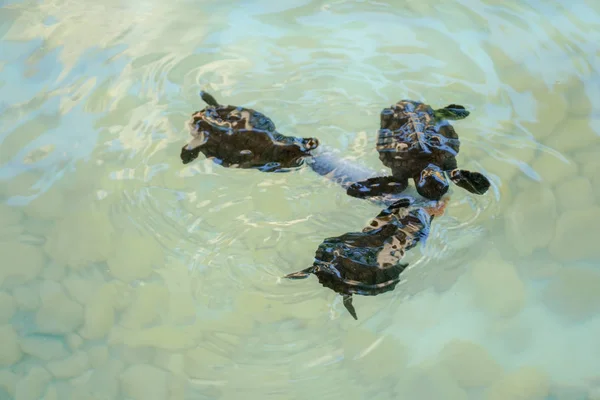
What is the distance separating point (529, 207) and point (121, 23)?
2347 millimetres

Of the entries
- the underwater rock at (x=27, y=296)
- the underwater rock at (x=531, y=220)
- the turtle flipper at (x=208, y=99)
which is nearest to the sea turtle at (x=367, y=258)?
the underwater rock at (x=531, y=220)

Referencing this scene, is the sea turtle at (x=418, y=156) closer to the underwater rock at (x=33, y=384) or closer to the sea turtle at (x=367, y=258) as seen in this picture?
the sea turtle at (x=367, y=258)

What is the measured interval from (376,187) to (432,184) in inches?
8.7

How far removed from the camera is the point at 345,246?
2.14m

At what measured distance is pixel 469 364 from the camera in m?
2.24

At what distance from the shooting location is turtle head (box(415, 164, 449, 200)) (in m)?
2.38

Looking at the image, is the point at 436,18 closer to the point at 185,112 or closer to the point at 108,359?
the point at 185,112

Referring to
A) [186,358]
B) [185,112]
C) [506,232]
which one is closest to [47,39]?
[185,112]

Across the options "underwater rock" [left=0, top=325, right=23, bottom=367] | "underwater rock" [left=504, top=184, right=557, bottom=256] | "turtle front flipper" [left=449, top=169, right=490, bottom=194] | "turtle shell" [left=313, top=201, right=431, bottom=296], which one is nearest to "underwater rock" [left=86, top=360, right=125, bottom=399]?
"underwater rock" [left=0, top=325, right=23, bottom=367]

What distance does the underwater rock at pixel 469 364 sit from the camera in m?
2.21

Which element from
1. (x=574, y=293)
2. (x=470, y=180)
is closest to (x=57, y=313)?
(x=470, y=180)

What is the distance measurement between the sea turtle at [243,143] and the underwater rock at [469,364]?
3.15ft

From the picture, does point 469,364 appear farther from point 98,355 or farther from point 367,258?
point 98,355

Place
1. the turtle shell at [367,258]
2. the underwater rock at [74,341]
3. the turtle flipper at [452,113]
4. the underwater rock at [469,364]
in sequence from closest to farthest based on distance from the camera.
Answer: the turtle shell at [367,258] < the underwater rock at [469,364] < the underwater rock at [74,341] < the turtle flipper at [452,113]
